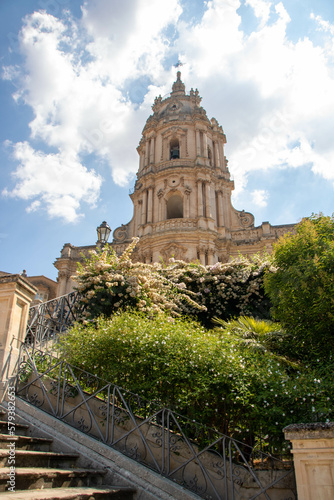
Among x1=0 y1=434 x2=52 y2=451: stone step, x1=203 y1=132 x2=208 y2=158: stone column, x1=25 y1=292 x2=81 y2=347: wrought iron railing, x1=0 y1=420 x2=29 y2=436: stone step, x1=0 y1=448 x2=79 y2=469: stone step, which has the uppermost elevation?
x1=203 y1=132 x2=208 y2=158: stone column

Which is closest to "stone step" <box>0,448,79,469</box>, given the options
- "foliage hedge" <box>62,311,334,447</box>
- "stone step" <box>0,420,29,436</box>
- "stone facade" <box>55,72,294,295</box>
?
"stone step" <box>0,420,29,436</box>

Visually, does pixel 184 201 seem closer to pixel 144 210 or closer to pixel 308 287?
pixel 144 210

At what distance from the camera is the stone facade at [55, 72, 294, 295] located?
28438mm

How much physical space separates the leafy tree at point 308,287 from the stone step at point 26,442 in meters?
5.38

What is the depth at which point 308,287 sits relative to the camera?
28.0 ft

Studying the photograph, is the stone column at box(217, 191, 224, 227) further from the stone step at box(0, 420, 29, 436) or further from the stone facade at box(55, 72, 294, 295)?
the stone step at box(0, 420, 29, 436)

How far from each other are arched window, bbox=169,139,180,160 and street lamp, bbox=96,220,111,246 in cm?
2154

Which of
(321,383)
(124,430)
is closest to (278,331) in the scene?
(321,383)

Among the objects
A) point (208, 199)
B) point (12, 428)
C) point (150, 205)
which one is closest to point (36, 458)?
point (12, 428)

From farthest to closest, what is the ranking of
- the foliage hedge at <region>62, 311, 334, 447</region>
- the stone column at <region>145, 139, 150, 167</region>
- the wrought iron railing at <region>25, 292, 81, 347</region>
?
the stone column at <region>145, 139, 150, 167</region>
the wrought iron railing at <region>25, 292, 81, 347</region>
the foliage hedge at <region>62, 311, 334, 447</region>

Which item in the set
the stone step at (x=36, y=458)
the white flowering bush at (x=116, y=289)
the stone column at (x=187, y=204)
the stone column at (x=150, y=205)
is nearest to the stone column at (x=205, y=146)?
the stone column at (x=187, y=204)

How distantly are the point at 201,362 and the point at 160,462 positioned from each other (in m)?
1.71

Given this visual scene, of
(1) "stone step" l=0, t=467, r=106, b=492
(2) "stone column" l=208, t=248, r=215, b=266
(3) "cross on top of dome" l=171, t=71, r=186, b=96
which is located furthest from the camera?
(3) "cross on top of dome" l=171, t=71, r=186, b=96

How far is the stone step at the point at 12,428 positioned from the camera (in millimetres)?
5875
